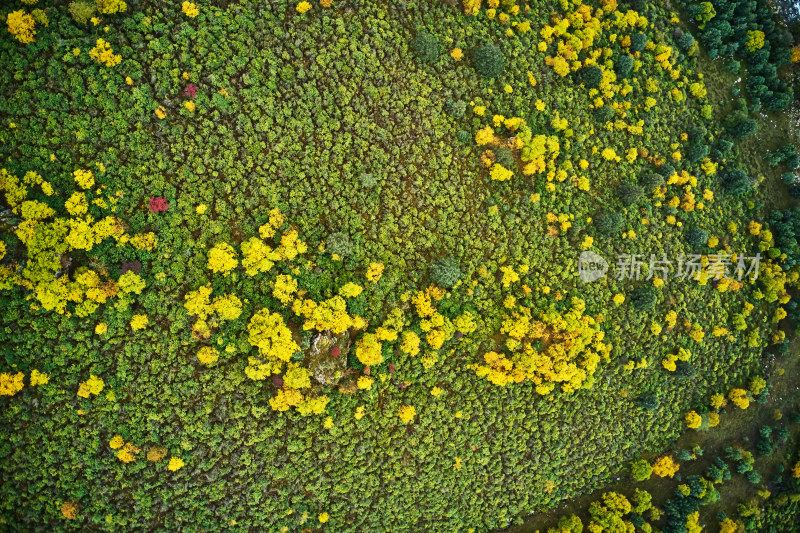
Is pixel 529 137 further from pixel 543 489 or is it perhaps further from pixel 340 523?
pixel 340 523

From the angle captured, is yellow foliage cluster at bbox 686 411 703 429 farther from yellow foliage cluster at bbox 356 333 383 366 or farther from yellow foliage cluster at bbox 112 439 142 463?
yellow foliage cluster at bbox 112 439 142 463

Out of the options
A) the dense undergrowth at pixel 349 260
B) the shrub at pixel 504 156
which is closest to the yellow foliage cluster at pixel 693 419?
the dense undergrowth at pixel 349 260

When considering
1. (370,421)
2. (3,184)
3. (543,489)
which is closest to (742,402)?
(543,489)

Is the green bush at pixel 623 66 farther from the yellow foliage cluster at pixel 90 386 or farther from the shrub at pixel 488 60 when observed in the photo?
the yellow foliage cluster at pixel 90 386

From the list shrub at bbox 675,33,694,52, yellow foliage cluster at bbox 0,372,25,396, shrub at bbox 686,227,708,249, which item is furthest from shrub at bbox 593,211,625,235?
yellow foliage cluster at bbox 0,372,25,396

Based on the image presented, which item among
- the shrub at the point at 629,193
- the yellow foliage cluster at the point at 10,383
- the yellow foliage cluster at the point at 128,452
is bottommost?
the yellow foliage cluster at the point at 128,452
